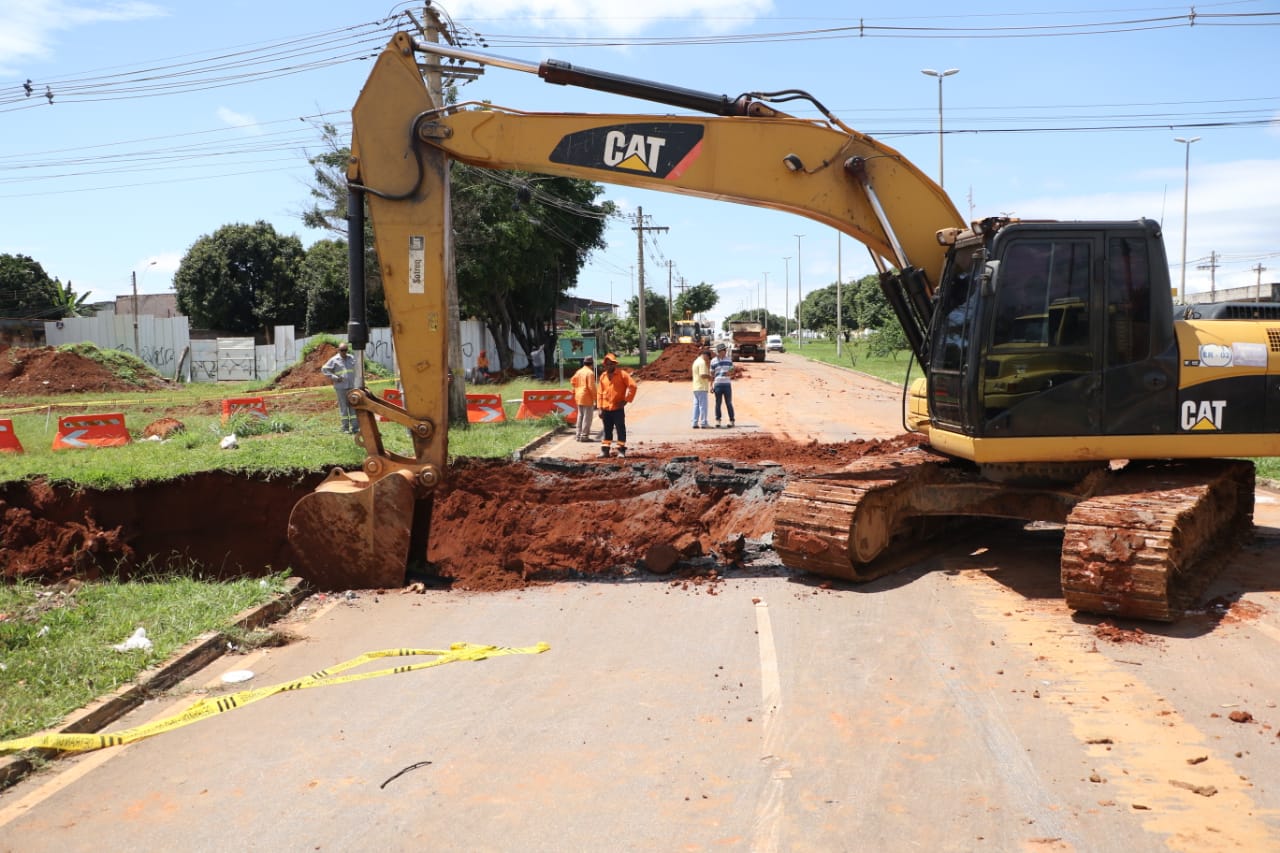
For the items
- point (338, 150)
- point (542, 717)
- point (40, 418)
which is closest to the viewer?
point (542, 717)

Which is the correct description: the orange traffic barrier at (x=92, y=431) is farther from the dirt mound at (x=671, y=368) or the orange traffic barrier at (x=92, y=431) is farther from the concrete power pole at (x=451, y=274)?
the dirt mound at (x=671, y=368)

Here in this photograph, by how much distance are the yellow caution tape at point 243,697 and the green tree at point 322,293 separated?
45.8 meters

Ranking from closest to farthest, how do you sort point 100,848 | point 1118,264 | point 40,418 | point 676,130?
point 100,848 → point 1118,264 → point 676,130 → point 40,418

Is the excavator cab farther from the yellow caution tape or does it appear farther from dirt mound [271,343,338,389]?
dirt mound [271,343,338,389]

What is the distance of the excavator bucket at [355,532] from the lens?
834cm

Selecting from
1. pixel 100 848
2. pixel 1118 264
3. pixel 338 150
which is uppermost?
pixel 338 150

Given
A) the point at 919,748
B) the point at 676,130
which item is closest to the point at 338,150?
the point at 676,130

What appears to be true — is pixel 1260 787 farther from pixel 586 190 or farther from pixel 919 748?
pixel 586 190

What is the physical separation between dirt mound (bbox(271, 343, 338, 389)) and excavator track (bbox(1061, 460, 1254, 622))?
109ft

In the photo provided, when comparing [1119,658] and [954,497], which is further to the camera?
[954,497]

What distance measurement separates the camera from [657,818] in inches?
168

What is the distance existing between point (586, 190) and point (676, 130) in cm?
3726

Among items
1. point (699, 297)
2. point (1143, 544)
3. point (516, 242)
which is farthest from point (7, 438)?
point (699, 297)

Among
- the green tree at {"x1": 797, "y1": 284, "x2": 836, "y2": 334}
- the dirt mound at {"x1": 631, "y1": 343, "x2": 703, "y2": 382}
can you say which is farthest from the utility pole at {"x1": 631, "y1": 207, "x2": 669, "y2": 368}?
the green tree at {"x1": 797, "y1": 284, "x2": 836, "y2": 334}
